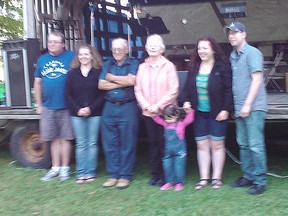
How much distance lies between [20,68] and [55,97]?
46.9 inches

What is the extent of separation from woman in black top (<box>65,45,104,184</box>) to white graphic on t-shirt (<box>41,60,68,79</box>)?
21 cm

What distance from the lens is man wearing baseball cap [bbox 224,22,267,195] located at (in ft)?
15.2

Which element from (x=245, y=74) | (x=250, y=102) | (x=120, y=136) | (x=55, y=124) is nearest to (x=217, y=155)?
(x=250, y=102)

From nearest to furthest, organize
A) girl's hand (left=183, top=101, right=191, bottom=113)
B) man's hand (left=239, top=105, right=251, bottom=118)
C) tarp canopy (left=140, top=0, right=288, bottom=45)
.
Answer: man's hand (left=239, top=105, right=251, bottom=118) < girl's hand (left=183, top=101, right=191, bottom=113) < tarp canopy (left=140, top=0, right=288, bottom=45)

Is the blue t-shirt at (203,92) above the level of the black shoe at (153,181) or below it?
above

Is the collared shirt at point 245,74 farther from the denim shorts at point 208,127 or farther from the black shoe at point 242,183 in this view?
the black shoe at point 242,183

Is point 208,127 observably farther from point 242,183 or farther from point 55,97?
point 55,97

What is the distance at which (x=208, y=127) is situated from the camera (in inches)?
199

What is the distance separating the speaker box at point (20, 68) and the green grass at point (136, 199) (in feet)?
3.89

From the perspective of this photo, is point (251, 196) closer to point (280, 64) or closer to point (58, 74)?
point (58, 74)

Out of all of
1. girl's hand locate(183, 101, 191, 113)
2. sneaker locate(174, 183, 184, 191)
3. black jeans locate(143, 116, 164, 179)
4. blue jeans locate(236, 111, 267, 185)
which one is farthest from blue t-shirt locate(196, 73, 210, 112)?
sneaker locate(174, 183, 184, 191)

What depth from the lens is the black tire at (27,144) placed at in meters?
6.36

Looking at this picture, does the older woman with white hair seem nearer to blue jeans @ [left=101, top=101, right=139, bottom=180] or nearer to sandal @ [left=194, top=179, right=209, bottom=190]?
blue jeans @ [left=101, top=101, right=139, bottom=180]

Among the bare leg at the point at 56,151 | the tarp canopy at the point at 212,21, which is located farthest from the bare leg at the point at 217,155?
the tarp canopy at the point at 212,21
